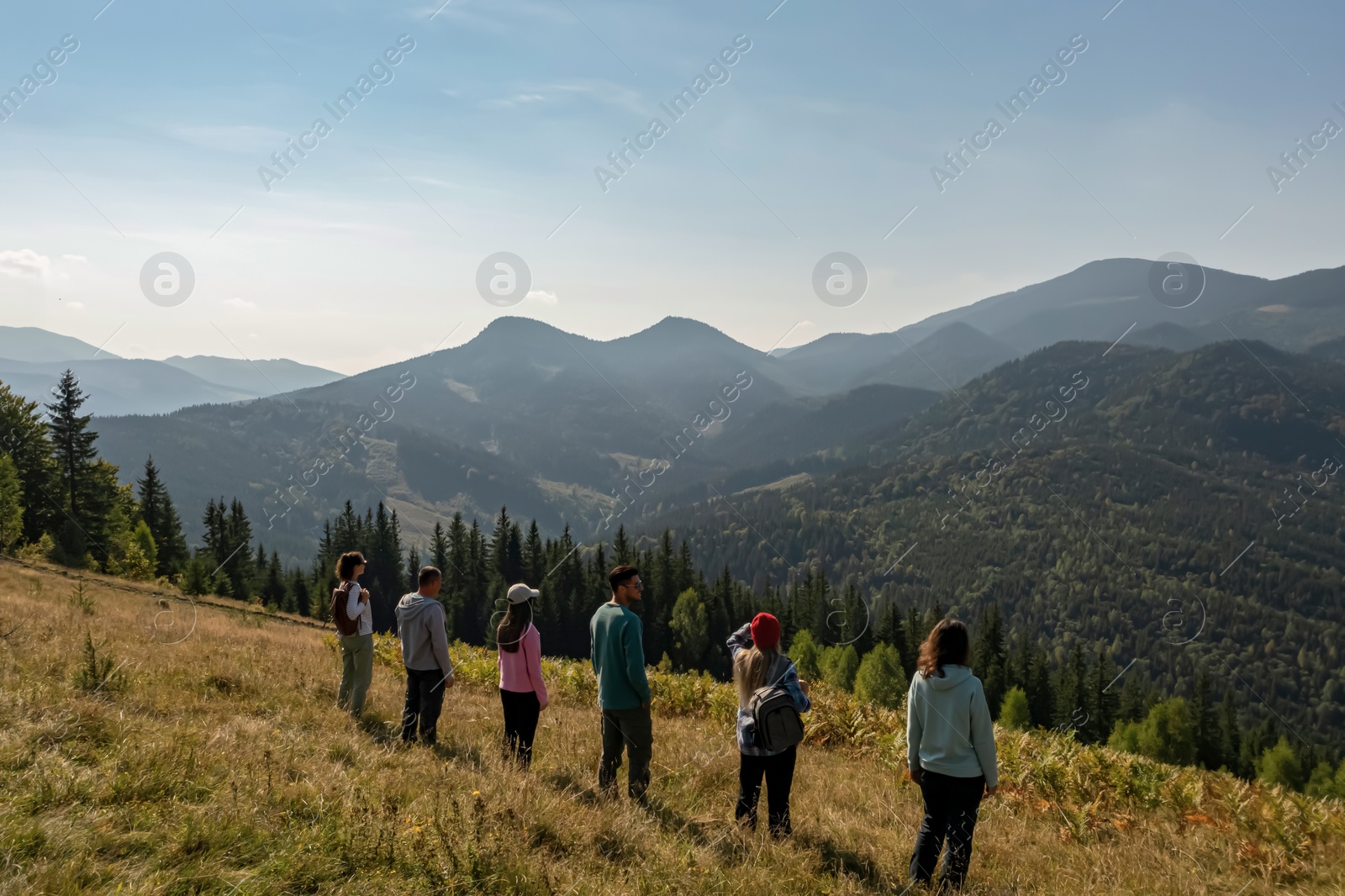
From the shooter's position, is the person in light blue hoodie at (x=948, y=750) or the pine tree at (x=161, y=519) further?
the pine tree at (x=161, y=519)

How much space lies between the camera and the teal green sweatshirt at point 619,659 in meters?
7.48

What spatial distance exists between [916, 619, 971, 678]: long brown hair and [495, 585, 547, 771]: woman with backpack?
14.3ft

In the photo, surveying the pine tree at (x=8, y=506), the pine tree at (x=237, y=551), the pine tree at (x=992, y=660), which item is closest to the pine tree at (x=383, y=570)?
the pine tree at (x=237, y=551)

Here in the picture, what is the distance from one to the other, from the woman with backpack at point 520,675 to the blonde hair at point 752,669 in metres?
2.61

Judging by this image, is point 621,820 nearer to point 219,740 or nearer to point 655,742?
point 219,740

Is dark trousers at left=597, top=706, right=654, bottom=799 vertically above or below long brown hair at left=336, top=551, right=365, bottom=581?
below

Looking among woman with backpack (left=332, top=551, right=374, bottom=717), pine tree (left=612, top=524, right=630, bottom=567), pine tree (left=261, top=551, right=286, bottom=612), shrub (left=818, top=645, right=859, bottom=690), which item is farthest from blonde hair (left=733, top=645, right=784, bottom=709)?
pine tree (left=261, top=551, right=286, bottom=612)

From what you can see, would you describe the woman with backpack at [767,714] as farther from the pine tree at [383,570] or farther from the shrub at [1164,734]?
the pine tree at [383,570]

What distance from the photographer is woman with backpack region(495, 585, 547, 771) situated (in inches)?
336

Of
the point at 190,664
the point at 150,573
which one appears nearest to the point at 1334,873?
the point at 190,664

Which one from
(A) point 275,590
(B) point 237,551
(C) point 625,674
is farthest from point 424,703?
(A) point 275,590

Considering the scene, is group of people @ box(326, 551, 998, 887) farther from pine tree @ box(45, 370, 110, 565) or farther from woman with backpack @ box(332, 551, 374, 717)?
pine tree @ box(45, 370, 110, 565)

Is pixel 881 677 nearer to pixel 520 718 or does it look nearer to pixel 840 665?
pixel 840 665

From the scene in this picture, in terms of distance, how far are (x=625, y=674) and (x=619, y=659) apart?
0.23 metres
